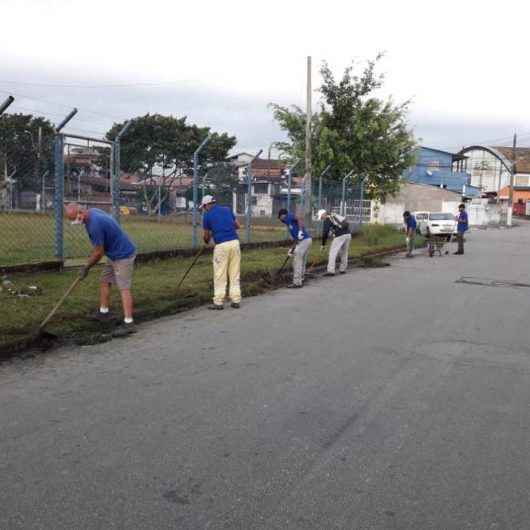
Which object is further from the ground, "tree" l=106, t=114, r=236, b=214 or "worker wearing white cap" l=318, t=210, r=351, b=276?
"tree" l=106, t=114, r=236, b=214

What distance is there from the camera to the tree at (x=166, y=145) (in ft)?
106

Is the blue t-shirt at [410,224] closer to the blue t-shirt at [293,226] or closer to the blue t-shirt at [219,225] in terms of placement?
the blue t-shirt at [293,226]

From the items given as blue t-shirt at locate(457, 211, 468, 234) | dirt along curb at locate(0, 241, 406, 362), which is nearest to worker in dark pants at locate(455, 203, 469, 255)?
blue t-shirt at locate(457, 211, 468, 234)

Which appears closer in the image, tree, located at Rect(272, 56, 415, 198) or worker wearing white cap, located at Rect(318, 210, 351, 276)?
worker wearing white cap, located at Rect(318, 210, 351, 276)

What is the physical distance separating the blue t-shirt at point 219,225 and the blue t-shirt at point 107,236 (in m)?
1.82

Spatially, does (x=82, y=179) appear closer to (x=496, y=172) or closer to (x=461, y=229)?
(x=461, y=229)

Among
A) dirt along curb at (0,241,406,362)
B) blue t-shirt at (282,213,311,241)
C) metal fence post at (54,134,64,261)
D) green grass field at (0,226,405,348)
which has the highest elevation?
metal fence post at (54,134,64,261)

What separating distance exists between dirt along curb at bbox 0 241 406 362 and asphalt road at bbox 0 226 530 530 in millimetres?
236

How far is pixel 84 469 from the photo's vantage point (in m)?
3.48

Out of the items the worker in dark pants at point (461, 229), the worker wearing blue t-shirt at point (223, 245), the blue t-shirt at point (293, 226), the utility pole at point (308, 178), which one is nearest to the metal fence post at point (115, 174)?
the worker wearing blue t-shirt at point (223, 245)

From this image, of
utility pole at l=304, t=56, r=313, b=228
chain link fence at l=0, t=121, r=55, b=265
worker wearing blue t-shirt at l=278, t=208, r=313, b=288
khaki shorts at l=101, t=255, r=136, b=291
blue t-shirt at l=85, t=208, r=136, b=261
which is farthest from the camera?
utility pole at l=304, t=56, r=313, b=228

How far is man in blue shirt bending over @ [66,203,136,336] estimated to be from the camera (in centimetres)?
682

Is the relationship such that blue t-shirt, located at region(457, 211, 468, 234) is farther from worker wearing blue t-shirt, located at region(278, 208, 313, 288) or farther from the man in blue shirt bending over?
the man in blue shirt bending over

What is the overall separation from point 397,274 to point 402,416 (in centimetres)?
958
